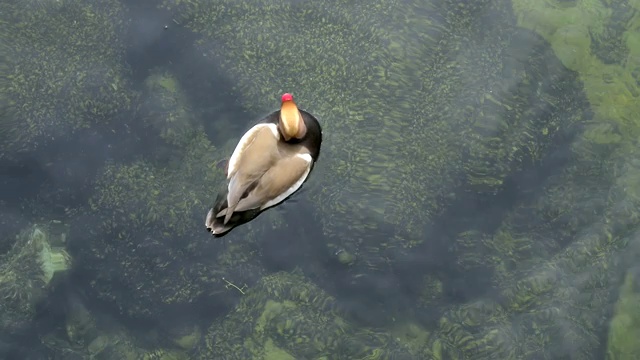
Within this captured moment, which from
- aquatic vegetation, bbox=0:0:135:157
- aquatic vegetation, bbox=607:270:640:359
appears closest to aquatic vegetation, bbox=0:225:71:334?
aquatic vegetation, bbox=0:0:135:157

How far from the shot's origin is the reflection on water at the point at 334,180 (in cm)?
456

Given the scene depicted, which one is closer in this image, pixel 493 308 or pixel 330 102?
pixel 493 308

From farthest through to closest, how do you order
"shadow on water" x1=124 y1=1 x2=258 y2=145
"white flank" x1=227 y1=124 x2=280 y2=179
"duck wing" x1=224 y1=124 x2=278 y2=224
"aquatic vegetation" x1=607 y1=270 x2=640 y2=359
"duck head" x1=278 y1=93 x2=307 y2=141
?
"shadow on water" x1=124 y1=1 x2=258 y2=145 < "duck head" x1=278 y1=93 x2=307 y2=141 < "white flank" x1=227 y1=124 x2=280 y2=179 < "duck wing" x1=224 y1=124 x2=278 y2=224 < "aquatic vegetation" x1=607 y1=270 x2=640 y2=359

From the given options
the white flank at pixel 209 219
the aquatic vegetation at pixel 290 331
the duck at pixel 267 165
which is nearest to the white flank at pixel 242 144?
the duck at pixel 267 165

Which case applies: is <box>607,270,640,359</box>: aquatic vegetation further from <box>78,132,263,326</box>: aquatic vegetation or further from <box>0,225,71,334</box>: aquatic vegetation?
<box>0,225,71,334</box>: aquatic vegetation

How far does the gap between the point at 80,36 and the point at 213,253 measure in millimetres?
1736

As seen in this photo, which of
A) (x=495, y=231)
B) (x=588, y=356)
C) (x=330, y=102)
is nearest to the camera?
(x=588, y=356)

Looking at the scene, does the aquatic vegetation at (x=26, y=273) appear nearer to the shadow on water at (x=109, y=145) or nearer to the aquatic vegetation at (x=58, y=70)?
the shadow on water at (x=109, y=145)

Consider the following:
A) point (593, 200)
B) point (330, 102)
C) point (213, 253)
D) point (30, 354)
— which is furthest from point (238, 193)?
point (593, 200)

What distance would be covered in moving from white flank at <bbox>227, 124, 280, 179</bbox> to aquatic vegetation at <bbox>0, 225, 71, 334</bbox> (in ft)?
3.54

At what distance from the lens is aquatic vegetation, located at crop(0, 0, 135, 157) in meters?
5.00

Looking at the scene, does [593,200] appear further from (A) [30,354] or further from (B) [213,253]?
A: (A) [30,354]

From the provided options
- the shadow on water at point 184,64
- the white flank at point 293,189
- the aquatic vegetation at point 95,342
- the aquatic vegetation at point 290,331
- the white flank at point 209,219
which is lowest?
the aquatic vegetation at point 95,342

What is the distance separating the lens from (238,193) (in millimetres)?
4668
